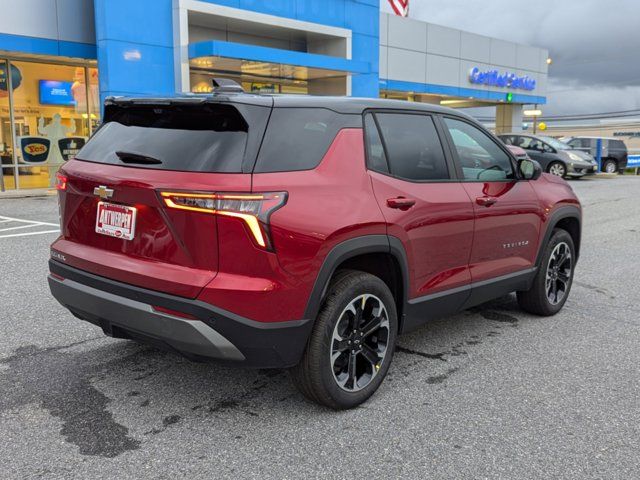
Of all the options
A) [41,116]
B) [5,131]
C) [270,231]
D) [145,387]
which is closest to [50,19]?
[41,116]

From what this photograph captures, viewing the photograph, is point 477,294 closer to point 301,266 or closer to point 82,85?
point 301,266

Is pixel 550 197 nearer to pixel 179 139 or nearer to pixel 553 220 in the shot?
pixel 553 220

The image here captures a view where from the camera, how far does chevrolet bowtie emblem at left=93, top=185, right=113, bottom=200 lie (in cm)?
318

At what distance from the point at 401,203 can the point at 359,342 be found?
83 centimetres

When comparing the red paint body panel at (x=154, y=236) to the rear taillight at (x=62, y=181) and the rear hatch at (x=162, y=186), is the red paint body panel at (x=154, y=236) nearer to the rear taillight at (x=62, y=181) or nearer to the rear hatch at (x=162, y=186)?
the rear hatch at (x=162, y=186)

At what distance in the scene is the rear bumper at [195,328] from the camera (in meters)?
2.90

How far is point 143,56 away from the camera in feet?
55.8

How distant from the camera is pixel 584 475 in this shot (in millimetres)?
2789

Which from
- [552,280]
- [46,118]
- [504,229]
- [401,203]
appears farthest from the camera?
[46,118]

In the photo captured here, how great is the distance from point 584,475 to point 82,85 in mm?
18263

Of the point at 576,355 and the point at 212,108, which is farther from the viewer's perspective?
the point at 576,355

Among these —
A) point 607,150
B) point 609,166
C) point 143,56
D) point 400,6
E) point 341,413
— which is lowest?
point 341,413

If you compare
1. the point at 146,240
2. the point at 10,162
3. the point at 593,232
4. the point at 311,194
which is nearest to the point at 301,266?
the point at 311,194

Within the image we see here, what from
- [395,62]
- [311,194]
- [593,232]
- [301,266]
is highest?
[395,62]
